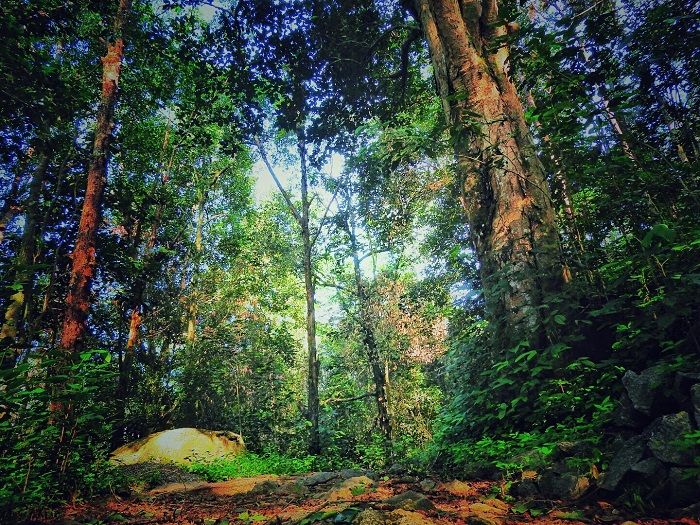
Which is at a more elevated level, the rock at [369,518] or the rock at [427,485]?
the rock at [369,518]

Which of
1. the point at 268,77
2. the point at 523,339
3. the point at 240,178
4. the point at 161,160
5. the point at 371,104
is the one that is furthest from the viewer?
the point at 240,178

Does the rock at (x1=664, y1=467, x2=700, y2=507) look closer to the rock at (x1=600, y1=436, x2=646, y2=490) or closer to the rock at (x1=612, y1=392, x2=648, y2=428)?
the rock at (x1=600, y1=436, x2=646, y2=490)

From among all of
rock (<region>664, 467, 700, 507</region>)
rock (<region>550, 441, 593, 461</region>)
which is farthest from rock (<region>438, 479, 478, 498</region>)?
rock (<region>664, 467, 700, 507</region>)

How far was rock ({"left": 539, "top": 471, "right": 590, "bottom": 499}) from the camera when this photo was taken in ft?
8.01

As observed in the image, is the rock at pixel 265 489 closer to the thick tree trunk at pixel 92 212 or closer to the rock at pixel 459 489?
the rock at pixel 459 489

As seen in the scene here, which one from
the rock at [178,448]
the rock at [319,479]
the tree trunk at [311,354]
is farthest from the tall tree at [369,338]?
the rock at [319,479]

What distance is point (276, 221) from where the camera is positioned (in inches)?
843

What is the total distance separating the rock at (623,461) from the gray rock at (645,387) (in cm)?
23

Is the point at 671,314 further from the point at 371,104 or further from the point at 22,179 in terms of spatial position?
Answer: the point at 22,179

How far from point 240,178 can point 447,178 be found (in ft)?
43.1

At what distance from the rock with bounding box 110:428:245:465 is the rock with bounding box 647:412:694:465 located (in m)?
9.96

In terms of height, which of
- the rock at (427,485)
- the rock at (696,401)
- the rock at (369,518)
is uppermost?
the rock at (696,401)

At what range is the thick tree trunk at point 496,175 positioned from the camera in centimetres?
457

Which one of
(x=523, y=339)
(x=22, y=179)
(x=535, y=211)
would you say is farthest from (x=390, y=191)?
(x=22, y=179)
